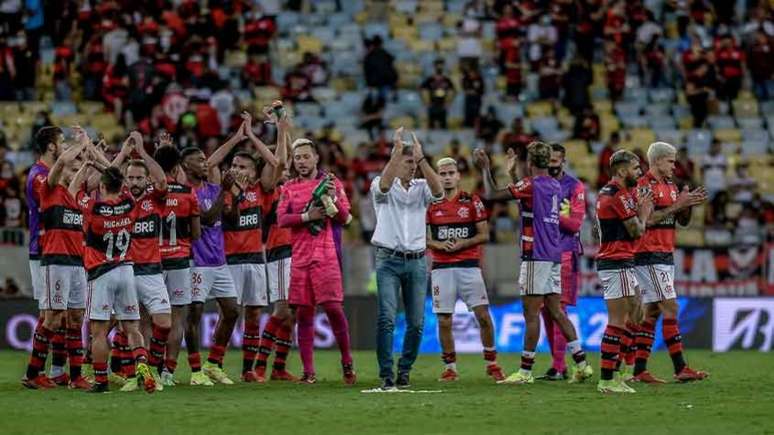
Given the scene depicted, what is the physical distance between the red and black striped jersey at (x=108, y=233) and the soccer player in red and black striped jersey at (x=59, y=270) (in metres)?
1.19

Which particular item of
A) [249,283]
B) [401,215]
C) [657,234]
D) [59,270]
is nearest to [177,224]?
[59,270]

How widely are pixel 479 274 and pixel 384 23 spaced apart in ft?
64.0

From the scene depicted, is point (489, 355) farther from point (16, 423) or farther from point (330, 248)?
point (16, 423)

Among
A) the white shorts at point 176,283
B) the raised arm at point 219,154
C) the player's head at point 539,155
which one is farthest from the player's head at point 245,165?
the player's head at point 539,155

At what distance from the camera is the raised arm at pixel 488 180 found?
17.4 meters

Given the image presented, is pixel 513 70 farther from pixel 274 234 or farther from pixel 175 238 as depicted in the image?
pixel 175 238

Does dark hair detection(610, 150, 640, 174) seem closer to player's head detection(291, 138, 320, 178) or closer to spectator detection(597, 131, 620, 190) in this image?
player's head detection(291, 138, 320, 178)

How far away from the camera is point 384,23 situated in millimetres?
38281

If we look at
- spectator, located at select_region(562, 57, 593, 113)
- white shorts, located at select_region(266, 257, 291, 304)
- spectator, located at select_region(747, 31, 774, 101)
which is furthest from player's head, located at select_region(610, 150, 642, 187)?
spectator, located at select_region(747, 31, 774, 101)

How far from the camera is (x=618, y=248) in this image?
55.6 ft

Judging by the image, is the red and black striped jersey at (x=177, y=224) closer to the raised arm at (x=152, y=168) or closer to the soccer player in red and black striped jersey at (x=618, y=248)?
the raised arm at (x=152, y=168)

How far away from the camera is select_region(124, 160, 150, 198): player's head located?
1670 centimetres

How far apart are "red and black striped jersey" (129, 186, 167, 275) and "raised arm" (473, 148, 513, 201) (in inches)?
136

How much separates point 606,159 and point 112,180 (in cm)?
1706
